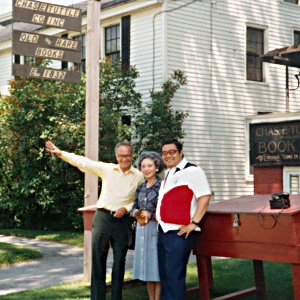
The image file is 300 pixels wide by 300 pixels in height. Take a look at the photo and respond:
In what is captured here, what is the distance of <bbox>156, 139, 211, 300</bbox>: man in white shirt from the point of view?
6.84 metres

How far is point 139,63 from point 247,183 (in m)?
4.77

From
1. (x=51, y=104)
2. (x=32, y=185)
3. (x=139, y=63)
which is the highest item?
(x=139, y=63)

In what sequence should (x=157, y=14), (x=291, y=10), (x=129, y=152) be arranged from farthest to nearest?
1. (x=291, y=10)
2. (x=157, y=14)
3. (x=129, y=152)

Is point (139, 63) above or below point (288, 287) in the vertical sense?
above

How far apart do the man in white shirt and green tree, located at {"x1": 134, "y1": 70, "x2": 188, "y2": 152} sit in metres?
10.9

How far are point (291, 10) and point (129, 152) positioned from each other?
16.6 m

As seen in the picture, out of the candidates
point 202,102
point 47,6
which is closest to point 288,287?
point 47,6

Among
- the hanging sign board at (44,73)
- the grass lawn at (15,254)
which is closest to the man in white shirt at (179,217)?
the hanging sign board at (44,73)

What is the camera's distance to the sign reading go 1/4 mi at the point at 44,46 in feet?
31.2

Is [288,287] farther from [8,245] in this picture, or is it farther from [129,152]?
[8,245]

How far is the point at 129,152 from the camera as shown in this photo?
25.3ft

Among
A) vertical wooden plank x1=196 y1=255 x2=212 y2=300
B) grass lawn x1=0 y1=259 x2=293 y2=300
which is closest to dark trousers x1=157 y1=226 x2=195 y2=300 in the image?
vertical wooden plank x1=196 y1=255 x2=212 y2=300

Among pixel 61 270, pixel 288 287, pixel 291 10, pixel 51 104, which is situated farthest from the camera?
pixel 291 10

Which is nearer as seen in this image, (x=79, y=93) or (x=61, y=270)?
(x=61, y=270)
